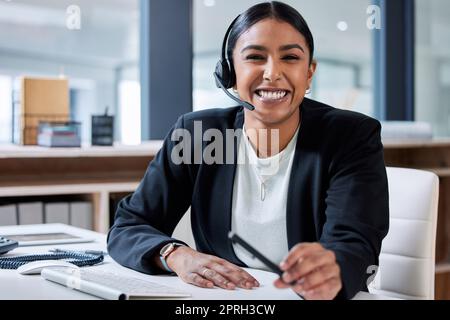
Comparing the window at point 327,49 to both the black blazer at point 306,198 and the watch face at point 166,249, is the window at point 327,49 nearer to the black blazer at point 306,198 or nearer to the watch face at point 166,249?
the black blazer at point 306,198

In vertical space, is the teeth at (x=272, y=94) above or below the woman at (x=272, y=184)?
above

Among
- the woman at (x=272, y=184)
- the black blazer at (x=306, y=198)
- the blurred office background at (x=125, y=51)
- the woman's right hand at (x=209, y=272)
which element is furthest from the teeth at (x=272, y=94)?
the blurred office background at (x=125, y=51)

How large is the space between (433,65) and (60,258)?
2.97 metres

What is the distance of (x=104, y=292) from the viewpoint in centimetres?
96

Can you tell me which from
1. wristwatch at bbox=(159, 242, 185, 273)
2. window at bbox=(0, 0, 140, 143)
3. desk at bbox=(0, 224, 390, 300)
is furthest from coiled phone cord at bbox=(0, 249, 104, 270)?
window at bbox=(0, 0, 140, 143)

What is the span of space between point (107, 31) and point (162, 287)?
1964 mm

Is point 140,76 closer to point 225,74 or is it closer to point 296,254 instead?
point 225,74

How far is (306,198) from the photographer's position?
1193 mm

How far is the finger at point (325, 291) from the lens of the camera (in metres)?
0.86

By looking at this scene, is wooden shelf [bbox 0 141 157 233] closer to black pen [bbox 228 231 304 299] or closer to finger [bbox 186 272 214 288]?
finger [bbox 186 272 214 288]

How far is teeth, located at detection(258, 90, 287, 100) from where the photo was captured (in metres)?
1.15

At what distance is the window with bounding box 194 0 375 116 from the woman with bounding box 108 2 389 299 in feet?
4.97

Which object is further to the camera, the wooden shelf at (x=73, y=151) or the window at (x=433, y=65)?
the window at (x=433, y=65)
